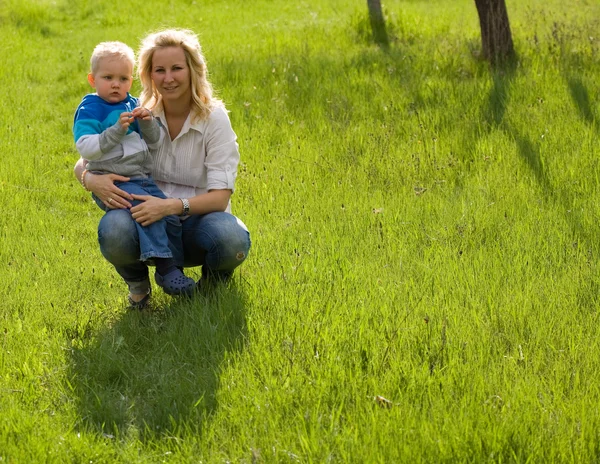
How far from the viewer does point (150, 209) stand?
13.5 ft

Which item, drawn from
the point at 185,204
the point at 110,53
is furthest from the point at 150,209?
the point at 110,53

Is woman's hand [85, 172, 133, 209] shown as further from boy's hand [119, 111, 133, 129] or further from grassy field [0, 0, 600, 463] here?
grassy field [0, 0, 600, 463]

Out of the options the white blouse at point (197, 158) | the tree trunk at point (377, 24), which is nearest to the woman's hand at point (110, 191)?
the white blouse at point (197, 158)

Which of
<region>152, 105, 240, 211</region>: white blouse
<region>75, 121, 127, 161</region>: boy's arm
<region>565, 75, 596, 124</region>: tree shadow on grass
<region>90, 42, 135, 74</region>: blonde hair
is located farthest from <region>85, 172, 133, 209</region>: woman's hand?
<region>565, 75, 596, 124</region>: tree shadow on grass

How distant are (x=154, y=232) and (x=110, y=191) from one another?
30cm

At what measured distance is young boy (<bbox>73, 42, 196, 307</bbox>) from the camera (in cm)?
411

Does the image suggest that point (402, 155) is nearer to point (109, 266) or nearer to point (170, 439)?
point (109, 266)

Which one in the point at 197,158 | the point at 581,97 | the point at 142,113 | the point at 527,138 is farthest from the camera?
the point at 581,97

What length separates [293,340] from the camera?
3871 mm

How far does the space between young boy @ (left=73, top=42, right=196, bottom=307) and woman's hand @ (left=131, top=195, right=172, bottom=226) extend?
4 cm

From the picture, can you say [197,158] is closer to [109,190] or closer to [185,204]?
[185,204]

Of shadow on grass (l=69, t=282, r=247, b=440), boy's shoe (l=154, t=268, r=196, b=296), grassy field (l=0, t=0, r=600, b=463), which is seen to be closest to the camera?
grassy field (l=0, t=0, r=600, b=463)

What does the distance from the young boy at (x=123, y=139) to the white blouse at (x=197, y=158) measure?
164mm

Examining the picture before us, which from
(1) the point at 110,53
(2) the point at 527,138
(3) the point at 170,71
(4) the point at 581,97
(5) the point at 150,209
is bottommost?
(2) the point at 527,138
